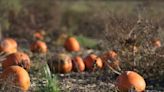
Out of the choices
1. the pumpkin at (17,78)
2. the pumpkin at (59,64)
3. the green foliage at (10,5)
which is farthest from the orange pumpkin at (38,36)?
the pumpkin at (17,78)

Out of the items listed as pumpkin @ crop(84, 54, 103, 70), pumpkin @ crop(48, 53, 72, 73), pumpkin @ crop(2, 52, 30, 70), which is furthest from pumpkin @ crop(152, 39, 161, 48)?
pumpkin @ crop(2, 52, 30, 70)

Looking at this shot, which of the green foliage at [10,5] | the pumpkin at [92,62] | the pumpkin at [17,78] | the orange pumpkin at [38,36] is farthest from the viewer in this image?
the green foliage at [10,5]

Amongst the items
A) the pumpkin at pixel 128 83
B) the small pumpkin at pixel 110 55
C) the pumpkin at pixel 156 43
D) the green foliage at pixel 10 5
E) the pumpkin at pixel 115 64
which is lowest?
the pumpkin at pixel 128 83

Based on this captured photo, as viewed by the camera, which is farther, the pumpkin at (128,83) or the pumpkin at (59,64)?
the pumpkin at (59,64)

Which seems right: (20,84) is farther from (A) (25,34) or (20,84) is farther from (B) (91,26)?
(B) (91,26)

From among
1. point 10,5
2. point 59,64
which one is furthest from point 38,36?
point 59,64

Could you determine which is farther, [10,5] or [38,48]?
[10,5]

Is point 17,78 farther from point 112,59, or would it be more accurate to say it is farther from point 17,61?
point 112,59

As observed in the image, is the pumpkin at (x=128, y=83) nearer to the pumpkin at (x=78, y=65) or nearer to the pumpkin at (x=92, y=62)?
the pumpkin at (x=92, y=62)

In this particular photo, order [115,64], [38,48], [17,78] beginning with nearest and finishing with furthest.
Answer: [17,78] < [115,64] < [38,48]

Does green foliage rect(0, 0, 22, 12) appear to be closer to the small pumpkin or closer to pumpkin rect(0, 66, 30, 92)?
the small pumpkin

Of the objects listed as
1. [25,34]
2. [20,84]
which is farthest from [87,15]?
[20,84]

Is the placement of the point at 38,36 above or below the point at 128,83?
above

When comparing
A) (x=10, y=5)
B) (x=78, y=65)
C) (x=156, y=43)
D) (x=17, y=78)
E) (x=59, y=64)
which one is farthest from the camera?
(x=10, y=5)
